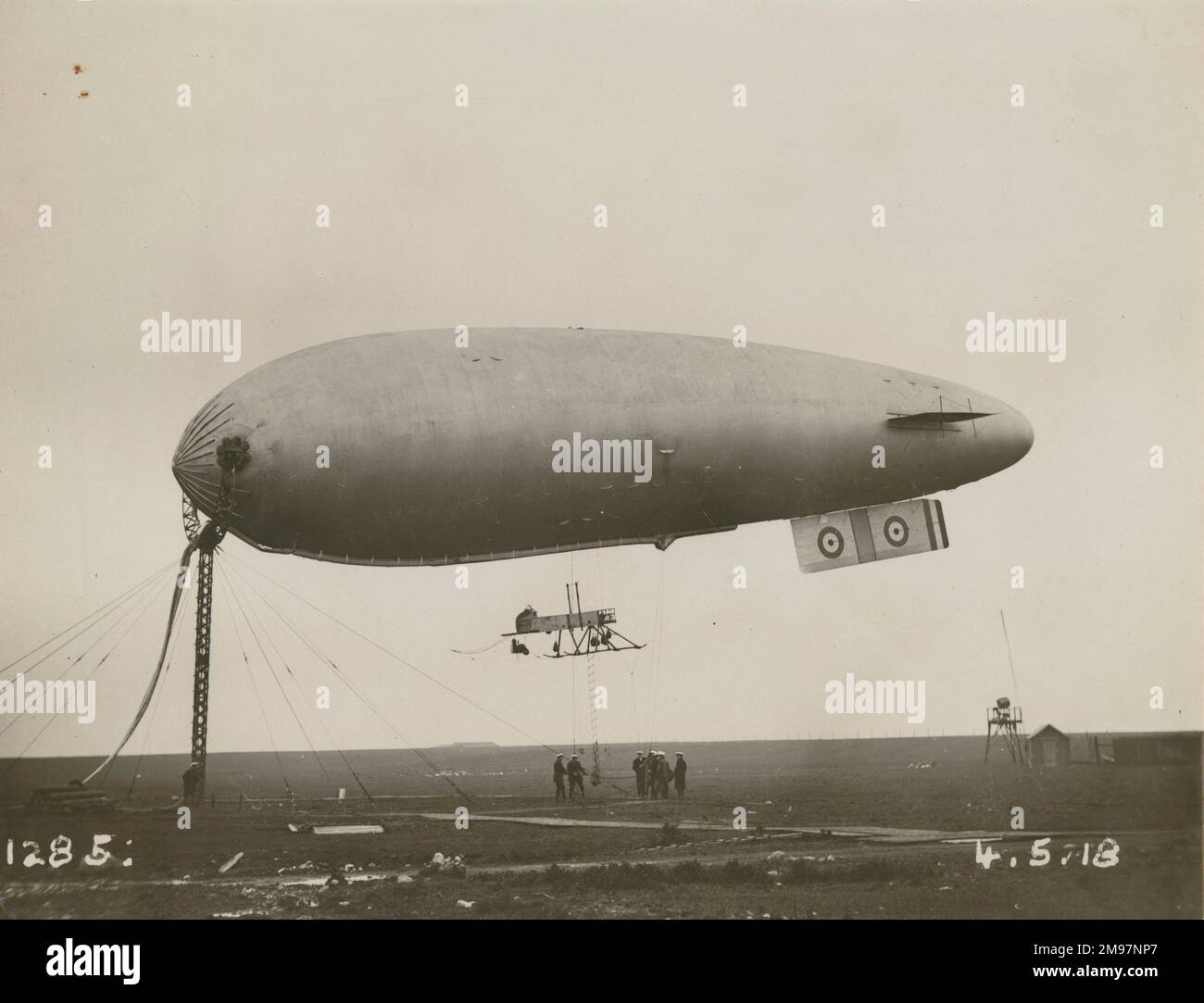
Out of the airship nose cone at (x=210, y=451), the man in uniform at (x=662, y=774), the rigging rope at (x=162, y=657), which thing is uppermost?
the airship nose cone at (x=210, y=451)

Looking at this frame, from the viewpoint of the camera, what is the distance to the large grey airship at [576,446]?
53.3 feet

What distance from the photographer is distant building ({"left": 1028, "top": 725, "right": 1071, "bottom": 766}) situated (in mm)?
38281

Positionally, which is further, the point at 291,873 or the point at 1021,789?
the point at 1021,789

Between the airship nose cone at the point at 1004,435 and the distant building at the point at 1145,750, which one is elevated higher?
the airship nose cone at the point at 1004,435

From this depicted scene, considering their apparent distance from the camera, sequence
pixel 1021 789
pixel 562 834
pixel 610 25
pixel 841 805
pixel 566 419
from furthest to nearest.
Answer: pixel 1021 789 < pixel 841 805 < pixel 562 834 < pixel 610 25 < pixel 566 419

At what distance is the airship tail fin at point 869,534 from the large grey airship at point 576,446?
30 mm

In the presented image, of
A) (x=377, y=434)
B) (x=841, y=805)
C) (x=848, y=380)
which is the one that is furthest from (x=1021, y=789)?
(x=377, y=434)

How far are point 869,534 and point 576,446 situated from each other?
18.7ft

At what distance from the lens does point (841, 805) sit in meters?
27.5

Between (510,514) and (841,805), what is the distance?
44.2 feet

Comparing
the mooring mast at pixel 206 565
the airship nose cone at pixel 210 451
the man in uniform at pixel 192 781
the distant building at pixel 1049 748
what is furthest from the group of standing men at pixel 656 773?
the distant building at pixel 1049 748

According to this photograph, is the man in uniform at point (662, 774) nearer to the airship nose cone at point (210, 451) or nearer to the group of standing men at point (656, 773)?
the group of standing men at point (656, 773)

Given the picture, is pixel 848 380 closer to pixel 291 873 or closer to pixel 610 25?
pixel 610 25
